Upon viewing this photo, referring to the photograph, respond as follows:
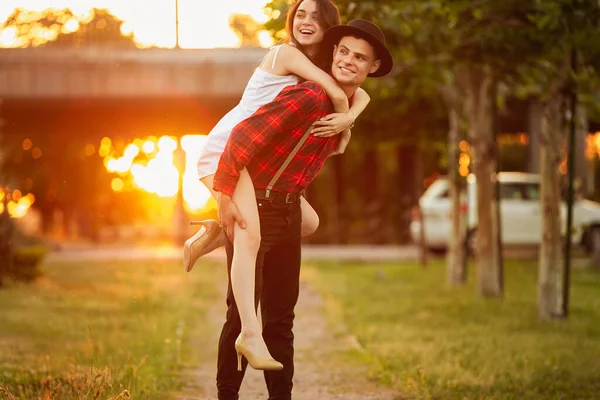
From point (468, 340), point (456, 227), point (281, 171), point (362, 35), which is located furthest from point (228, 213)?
point (456, 227)

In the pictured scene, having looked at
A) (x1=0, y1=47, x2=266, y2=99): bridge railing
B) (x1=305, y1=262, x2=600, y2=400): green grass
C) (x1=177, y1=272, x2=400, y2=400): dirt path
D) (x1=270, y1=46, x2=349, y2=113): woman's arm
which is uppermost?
(x1=0, y1=47, x2=266, y2=99): bridge railing

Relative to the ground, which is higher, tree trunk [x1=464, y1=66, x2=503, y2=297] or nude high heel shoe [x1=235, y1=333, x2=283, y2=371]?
tree trunk [x1=464, y1=66, x2=503, y2=297]

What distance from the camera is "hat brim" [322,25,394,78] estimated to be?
4367 mm

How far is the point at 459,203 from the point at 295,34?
10799 millimetres

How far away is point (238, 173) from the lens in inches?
171

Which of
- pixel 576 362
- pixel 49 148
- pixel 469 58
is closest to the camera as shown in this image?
pixel 576 362

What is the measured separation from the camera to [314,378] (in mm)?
7145

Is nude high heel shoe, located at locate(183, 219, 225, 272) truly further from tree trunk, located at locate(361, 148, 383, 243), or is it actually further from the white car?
tree trunk, located at locate(361, 148, 383, 243)

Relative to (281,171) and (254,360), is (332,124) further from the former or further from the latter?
(254,360)

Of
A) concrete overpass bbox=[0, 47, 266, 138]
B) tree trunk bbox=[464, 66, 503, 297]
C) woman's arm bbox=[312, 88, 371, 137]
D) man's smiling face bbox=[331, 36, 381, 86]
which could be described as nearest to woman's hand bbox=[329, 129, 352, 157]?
woman's arm bbox=[312, 88, 371, 137]

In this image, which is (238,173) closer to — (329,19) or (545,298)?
(329,19)

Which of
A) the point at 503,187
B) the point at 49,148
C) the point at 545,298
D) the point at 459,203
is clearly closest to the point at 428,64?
the point at 545,298

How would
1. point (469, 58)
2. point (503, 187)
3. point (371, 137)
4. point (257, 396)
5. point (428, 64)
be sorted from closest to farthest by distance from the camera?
point (257, 396)
point (469, 58)
point (428, 64)
point (371, 137)
point (503, 187)

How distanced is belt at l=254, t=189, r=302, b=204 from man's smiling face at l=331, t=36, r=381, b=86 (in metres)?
0.54
